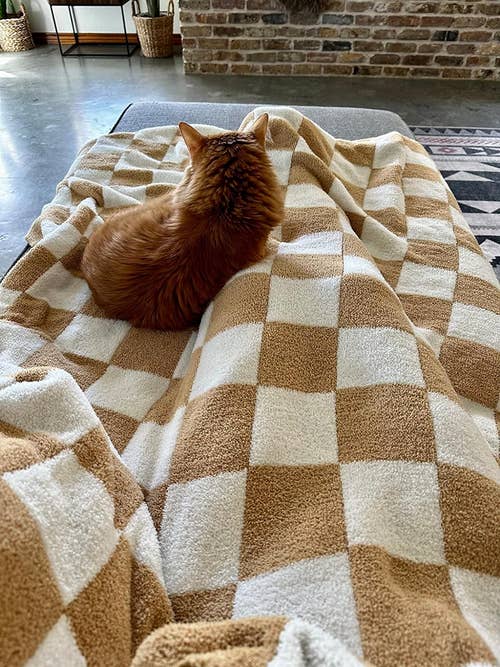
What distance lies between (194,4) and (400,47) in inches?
67.4

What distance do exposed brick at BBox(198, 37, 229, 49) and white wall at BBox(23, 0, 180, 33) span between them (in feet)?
2.69

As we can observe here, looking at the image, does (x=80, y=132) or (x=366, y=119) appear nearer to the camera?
(x=366, y=119)

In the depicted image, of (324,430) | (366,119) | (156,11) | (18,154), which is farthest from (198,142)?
(156,11)

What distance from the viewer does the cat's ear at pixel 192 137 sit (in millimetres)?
1087

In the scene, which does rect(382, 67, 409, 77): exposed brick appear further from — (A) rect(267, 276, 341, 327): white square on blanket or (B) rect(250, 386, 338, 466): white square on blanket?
(B) rect(250, 386, 338, 466): white square on blanket

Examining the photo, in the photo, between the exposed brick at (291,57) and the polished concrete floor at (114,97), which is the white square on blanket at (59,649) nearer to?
the polished concrete floor at (114,97)

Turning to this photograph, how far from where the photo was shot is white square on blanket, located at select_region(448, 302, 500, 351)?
39.3 inches

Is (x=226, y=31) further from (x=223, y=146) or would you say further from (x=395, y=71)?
(x=223, y=146)

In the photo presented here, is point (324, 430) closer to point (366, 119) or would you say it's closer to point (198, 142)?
point (198, 142)

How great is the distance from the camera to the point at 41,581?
443 mm

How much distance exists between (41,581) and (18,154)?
123 inches

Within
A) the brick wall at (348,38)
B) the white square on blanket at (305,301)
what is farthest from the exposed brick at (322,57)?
the white square on blanket at (305,301)

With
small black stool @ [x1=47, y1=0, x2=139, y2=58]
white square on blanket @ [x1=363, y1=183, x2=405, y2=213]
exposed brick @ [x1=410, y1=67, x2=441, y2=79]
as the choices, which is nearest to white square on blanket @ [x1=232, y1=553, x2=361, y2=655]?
white square on blanket @ [x1=363, y1=183, x2=405, y2=213]

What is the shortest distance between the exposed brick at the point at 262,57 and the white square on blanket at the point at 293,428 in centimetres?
406
